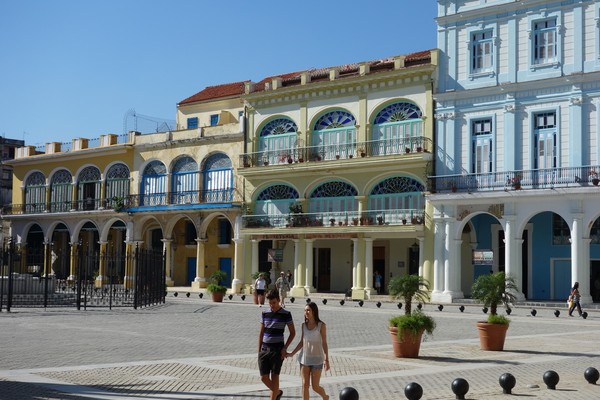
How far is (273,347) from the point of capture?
10320mm

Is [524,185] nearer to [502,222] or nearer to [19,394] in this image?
[502,222]

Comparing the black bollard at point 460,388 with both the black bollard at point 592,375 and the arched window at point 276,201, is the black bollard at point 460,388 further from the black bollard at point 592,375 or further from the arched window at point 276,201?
the arched window at point 276,201

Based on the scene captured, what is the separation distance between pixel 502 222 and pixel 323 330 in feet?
95.2

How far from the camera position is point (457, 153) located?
39.8 meters

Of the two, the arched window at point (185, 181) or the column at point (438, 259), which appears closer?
the column at point (438, 259)

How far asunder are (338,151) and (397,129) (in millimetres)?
3447

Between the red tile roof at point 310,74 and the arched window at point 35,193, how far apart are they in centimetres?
1242

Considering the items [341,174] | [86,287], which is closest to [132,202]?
[341,174]

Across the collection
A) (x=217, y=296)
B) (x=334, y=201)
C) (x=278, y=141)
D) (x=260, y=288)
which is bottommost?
(x=217, y=296)

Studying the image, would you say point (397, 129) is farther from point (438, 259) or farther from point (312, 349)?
point (312, 349)

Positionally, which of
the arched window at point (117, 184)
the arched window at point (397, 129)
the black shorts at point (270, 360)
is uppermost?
the arched window at point (397, 129)

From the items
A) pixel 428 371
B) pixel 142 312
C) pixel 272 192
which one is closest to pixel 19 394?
pixel 428 371

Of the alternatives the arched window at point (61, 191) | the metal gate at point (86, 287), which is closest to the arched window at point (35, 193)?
the arched window at point (61, 191)

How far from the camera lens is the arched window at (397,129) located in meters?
41.4
